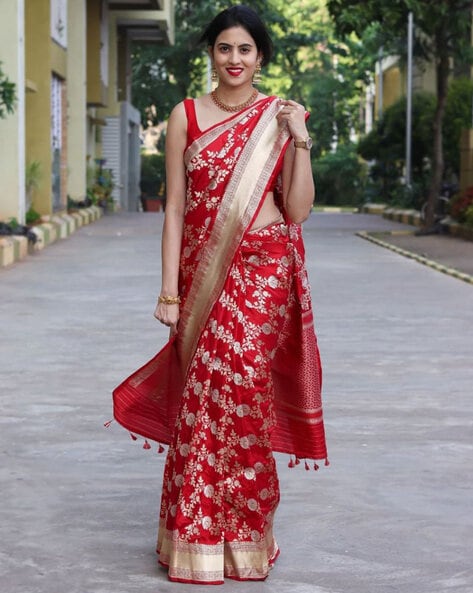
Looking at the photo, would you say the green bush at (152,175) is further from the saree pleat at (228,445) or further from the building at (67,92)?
the saree pleat at (228,445)

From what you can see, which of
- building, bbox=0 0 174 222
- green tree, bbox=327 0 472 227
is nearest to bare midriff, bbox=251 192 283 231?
building, bbox=0 0 174 222

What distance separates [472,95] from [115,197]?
1572cm

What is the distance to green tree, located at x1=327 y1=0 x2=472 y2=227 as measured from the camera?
2719 centimetres

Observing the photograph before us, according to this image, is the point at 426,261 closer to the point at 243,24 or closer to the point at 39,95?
the point at 39,95

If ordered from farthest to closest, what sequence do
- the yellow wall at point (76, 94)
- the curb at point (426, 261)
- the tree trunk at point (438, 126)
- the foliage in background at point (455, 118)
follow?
the foliage in background at point (455, 118), the yellow wall at point (76, 94), the tree trunk at point (438, 126), the curb at point (426, 261)

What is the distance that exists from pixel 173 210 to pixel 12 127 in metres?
18.3

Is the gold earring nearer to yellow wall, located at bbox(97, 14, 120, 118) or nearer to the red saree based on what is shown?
the red saree

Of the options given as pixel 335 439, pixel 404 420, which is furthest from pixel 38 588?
pixel 404 420

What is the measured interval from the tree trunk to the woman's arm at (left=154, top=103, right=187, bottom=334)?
24.3 metres

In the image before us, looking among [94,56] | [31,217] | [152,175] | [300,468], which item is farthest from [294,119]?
[152,175]

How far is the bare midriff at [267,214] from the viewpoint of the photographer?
16.6 feet

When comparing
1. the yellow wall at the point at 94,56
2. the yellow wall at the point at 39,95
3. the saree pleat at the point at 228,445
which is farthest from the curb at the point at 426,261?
the saree pleat at the point at 228,445

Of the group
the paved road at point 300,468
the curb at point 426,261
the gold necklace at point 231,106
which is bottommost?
the curb at point 426,261

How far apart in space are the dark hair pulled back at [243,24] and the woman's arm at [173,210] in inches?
11.2
